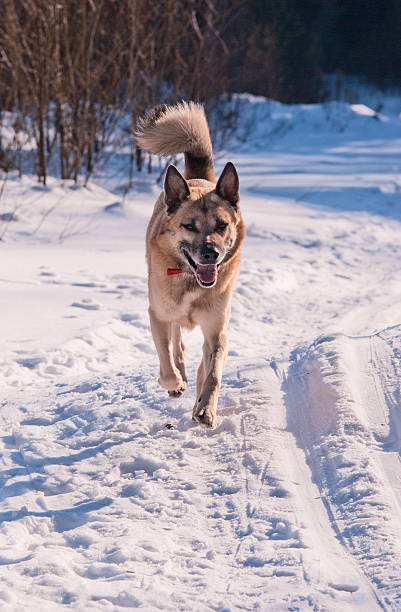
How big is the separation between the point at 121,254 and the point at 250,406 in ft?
14.0

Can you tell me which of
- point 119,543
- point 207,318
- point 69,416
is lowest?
point 69,416

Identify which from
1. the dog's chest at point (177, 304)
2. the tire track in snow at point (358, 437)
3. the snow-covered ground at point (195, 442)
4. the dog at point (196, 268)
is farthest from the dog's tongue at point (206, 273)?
the tire track in snow at point (358, 437)

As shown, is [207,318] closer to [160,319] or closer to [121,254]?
[160,319]

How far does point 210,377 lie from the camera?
4.02 metres

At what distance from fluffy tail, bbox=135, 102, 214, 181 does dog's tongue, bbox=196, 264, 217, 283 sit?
4.59ft

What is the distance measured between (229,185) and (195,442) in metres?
1.45

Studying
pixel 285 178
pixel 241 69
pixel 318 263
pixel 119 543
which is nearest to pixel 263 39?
pixel 241 69

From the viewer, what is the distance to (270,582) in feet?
8.53

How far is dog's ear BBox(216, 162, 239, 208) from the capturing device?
4180 millimetres

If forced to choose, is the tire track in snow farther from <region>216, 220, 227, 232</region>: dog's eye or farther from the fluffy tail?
the fluffy tail

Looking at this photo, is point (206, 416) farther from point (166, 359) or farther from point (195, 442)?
point (166, 359)

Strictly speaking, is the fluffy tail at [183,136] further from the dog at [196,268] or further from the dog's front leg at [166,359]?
the dog's front leg at [166,359]

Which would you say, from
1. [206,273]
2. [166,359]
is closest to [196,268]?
[206,273]

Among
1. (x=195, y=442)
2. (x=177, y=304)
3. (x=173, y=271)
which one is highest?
(x=173, y=271)
